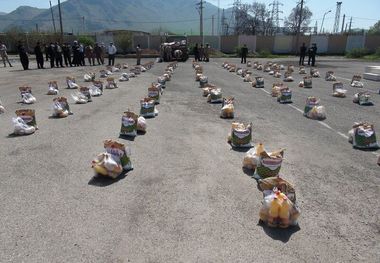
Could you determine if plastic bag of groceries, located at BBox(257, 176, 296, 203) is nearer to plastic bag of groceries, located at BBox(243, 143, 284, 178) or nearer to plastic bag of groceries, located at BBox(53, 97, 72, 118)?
plastic bag of groceries, located at BBox(243, 143, 284, 178)

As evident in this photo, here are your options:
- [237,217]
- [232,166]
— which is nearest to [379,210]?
[237,217]

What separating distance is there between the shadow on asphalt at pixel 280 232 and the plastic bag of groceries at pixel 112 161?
2356 millimetres

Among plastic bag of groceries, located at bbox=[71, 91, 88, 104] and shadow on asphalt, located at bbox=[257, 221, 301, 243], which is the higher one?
shadow on asphalt, located at bbox=[257, 221, 301, 243]

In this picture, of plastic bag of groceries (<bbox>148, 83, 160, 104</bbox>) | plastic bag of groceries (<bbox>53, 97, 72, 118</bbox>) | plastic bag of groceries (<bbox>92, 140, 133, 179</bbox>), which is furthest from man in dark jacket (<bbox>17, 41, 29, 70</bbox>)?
plastic bag of groceries (<bbox>92, 140, 133, 179</bbox>)

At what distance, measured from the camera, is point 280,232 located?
4086 millimetres

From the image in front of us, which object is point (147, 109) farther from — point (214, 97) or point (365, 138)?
point (365, 138)

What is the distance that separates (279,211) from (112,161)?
262cm

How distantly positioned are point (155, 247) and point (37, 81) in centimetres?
1584

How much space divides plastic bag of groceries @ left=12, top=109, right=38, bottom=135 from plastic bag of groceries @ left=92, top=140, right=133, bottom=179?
318 cm

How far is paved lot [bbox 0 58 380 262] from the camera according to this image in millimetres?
3717

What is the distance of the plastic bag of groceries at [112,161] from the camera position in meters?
5.36

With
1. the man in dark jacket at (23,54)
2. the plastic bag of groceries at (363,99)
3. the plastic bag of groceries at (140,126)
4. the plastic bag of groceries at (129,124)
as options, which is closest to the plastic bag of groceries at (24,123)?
the plastic bag of groceries at (129,124)

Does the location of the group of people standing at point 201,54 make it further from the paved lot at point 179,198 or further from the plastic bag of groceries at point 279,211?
the plastic bag of groceries at point 279,211

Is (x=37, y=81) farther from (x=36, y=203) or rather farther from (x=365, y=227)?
(x=365, y=227)
